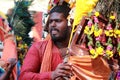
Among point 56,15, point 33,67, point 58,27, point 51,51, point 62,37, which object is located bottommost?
point 33,67

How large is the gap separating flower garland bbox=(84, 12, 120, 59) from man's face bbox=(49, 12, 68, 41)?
0.86 metres

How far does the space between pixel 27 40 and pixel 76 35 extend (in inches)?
86.0

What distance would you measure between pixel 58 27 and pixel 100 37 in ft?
3.39

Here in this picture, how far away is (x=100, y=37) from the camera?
179 inches

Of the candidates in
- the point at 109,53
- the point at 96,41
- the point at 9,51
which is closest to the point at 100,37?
the point at 96,41

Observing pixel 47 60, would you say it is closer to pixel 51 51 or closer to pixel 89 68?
pixel 51 51

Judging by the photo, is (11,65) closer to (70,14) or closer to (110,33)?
(70,14)

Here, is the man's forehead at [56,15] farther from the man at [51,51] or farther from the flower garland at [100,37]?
the flower garland at [100,37]

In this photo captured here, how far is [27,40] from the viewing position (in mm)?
6797

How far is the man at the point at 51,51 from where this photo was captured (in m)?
5.21

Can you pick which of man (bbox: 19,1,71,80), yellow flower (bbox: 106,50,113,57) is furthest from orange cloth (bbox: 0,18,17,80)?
yellow flower (bbox: 106,50,113,57)

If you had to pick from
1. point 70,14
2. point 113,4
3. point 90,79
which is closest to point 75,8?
point 70,14

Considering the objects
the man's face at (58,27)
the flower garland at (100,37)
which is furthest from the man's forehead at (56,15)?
the flower garland at (100,37)

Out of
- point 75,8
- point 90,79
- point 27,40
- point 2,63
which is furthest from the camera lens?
point 27,40
